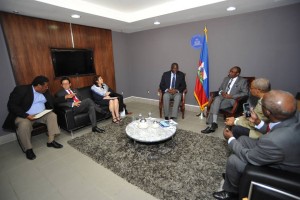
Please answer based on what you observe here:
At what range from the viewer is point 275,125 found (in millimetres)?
1311

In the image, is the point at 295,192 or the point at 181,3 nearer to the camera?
the point at 295,192

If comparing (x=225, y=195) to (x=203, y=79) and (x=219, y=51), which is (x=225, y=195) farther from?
(x=219, y=51)

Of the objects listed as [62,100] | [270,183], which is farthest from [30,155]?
[270,183]

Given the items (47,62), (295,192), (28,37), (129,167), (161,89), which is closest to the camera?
(295,192)

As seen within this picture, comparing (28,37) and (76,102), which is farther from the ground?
(28,37)

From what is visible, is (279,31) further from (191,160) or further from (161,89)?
(191,160)

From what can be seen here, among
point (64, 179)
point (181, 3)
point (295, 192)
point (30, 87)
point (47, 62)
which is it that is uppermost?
point (181, 3)

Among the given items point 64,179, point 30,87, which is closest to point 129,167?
point 64,179

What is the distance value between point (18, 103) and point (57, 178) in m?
1.47

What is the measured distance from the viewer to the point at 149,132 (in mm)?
2654

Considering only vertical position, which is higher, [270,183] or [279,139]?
[279,139]

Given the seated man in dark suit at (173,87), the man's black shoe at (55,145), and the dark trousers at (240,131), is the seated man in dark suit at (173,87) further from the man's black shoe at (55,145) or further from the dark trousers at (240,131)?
the man's black shoe at (55,145)

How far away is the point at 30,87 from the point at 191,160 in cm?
291

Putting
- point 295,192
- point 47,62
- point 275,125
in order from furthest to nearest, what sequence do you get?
point 47,62 < point 275,125 < point 295,192
